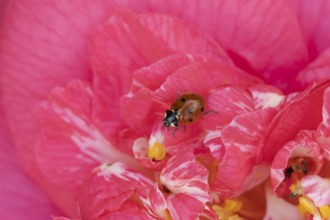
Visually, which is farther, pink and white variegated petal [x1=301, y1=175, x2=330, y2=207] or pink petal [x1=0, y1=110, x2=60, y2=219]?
pink petal [x1=0, y1=110, x2=60, y2=219]

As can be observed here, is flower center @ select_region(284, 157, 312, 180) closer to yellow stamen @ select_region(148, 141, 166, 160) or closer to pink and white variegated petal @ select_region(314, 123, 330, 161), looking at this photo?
pink and white variegated petal @ select_region(314, 123, 330, 161)

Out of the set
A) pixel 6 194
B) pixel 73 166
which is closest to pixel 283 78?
pixel 73 166

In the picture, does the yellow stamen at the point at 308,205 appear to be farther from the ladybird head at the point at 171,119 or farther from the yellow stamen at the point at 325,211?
the ladybird head at the point at 171,119

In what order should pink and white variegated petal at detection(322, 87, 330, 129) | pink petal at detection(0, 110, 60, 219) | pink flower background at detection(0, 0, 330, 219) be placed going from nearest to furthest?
pink and white variegated petal at detection(322, 87, 330, 129)
pink flower background at detection(0, 0, 330, 219)
pink petal at detection(0, 110, 60, 219)

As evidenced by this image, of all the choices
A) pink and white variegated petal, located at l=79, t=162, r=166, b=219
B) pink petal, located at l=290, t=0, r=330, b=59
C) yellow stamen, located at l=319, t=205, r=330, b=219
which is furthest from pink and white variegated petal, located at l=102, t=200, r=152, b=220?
pink petal, located at l=290, t=0, r=330, b=59

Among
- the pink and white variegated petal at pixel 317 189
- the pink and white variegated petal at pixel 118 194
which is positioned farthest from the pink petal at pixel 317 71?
the pink and white variegated petal at pixel 118 194

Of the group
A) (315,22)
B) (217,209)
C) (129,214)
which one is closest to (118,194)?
(129,214)

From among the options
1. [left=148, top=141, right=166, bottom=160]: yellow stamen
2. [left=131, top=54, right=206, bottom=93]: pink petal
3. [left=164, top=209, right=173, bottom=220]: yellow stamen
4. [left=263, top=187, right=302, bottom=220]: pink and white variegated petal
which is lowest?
[left=263, top=187, right=302, bottom=220]: pink and white variegated petal
